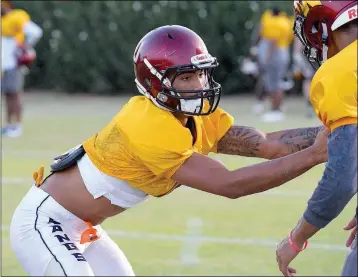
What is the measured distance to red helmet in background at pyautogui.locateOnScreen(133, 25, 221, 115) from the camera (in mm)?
3859

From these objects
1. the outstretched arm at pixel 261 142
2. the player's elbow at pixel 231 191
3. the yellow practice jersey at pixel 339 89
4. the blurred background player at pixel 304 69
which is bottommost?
the blurred background player at pixel 304 69

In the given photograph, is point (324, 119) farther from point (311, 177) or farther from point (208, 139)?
point (311, 177)

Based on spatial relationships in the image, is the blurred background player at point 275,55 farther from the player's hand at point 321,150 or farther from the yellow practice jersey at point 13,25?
the player's hand at point 321,150

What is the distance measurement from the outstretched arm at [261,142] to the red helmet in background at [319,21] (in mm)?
715

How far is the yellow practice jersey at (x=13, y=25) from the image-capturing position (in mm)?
12609

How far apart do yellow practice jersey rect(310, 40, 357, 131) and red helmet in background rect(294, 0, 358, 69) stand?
0.14 metres

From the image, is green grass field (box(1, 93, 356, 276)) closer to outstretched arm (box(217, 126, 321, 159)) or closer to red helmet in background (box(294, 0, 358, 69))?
outstretched arm (box(217, 126, 321, 159))

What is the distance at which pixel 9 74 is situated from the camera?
12.6 metres

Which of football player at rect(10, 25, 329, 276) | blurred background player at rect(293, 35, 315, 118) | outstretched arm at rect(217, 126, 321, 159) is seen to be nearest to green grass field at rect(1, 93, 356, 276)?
outstretched arm at rect(217, 126, 321, 159)

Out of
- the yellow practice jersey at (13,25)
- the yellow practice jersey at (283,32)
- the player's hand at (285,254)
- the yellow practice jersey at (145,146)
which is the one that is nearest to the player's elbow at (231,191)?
the yellow practice jersey at (145,146)

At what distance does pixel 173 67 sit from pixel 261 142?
75 centimetres

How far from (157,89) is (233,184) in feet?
1.96

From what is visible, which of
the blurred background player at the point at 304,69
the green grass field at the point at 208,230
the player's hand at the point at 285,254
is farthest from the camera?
the blurred background player at the point at 304,69

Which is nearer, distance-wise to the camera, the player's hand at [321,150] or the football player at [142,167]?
the player's hand at [321,150]
